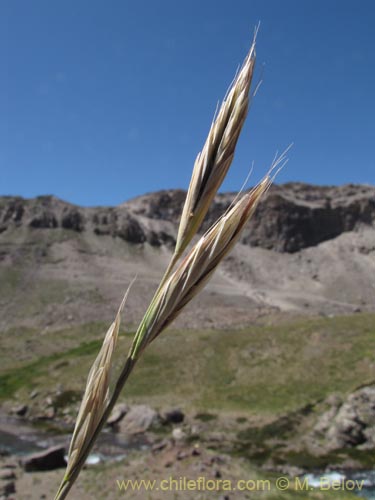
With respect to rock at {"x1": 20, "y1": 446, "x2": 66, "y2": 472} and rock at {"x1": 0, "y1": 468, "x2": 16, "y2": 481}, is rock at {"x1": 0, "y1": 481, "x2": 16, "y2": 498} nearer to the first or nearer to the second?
rock at {"x1": 0, "y1": 468, "x2": 16, "y2": 481}

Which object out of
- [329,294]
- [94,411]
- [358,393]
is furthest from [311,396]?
[329,294]

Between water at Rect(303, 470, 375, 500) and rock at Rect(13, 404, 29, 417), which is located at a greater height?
water at Rect(303, 470, 375, 500)

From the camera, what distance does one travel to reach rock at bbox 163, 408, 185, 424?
27344mm

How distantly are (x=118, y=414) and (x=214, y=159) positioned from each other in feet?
96.2

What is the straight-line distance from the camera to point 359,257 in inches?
4422

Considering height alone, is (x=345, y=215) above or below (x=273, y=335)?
above

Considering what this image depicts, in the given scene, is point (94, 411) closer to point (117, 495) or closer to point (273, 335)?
point (117, 495)

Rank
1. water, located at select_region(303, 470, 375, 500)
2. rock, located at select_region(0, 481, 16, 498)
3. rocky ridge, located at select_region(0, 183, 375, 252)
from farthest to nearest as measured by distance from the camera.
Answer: rocky ridge, located at select_region(0, 183, 375, 252)
water, located at select_region(303, 470, 375, 500)
rock, located at select_region(0, 481, 16, 498)

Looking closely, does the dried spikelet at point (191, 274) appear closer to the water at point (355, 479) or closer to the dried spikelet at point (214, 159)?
the dried spikelet at point (214, 159)

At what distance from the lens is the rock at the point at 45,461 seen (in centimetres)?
1745

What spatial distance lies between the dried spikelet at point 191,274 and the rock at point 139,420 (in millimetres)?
27141

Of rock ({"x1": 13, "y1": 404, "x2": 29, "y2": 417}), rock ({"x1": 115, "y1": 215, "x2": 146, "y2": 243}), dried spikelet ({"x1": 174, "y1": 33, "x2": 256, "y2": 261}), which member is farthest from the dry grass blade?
rock ({"x1": 115, "y1": 215, "x2": 146, "y2": 243})

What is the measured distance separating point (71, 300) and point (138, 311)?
41.3 ft

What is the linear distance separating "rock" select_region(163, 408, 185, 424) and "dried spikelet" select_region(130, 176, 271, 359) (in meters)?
28.1
